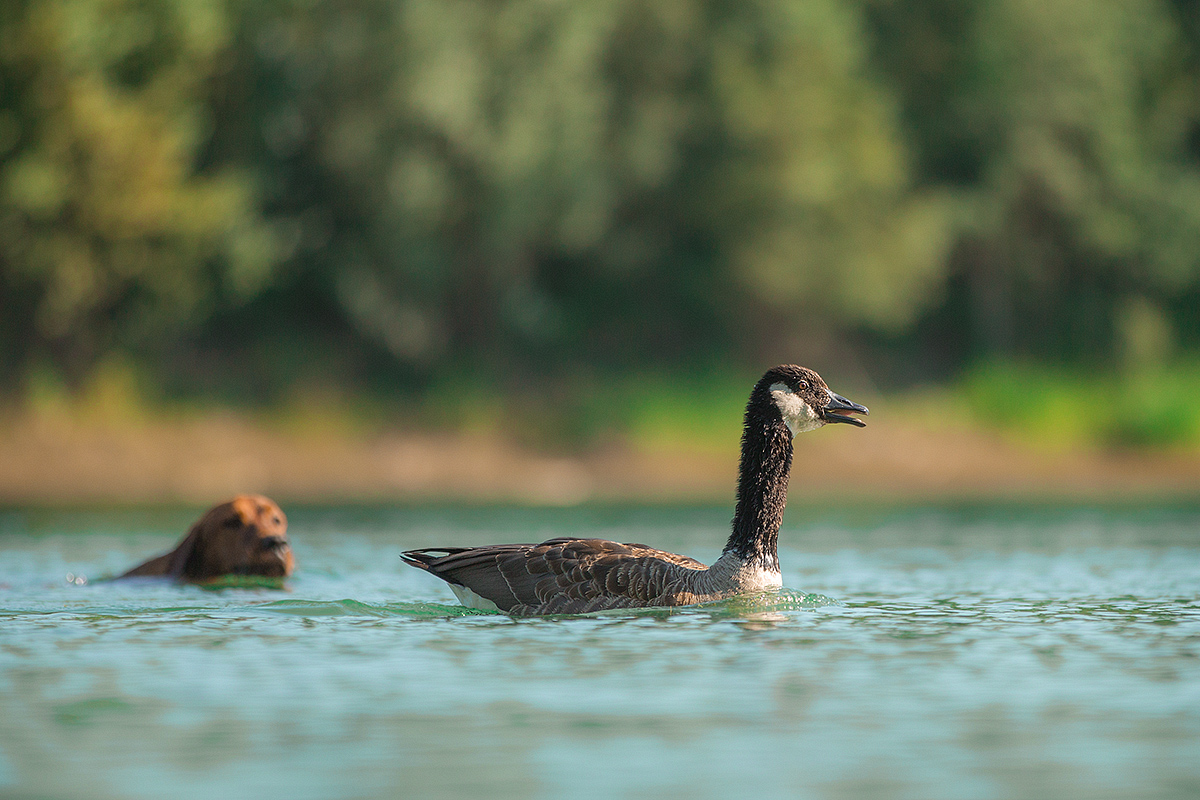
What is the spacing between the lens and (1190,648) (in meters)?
9.52

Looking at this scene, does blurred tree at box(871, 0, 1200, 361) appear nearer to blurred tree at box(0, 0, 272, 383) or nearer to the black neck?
blurred tree at box(0, 0, 272, 383)

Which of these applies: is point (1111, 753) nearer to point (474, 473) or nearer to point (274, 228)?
point (474, 473)

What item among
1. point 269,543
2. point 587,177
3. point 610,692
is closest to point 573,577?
point 610,692

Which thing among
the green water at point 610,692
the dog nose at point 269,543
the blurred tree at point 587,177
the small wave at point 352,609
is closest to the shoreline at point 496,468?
the blurred tree at point 587,177

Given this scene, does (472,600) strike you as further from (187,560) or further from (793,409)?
(187,560)

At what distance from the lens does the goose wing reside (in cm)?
1104

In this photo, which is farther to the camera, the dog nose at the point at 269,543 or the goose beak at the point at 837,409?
the dog nose at the point at 269,543

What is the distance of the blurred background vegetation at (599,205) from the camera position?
3447 cm

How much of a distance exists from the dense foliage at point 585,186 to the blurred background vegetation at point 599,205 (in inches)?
3.9

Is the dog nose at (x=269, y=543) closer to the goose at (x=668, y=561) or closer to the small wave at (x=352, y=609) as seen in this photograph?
the small wave at (x=352, y=609)

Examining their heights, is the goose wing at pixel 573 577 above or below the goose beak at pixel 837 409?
below

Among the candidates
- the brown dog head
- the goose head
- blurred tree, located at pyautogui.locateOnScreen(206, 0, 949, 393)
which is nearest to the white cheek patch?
the goose head

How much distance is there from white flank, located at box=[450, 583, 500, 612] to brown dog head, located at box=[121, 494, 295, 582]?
2.70 m

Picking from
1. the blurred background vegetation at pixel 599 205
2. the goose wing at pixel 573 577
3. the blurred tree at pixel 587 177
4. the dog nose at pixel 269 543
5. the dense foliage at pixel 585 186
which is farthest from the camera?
the blurred tree at pixel 587 177
